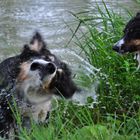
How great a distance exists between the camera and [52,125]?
490 cm

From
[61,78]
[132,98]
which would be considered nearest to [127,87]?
[132,98]

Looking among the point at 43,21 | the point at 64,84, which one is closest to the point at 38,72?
the point at 64,84

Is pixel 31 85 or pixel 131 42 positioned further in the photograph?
pixel 131 42

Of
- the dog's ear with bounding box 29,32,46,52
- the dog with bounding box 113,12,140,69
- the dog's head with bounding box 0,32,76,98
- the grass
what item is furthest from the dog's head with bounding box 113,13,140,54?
the dog's ear with bounding box 29,32,46,52

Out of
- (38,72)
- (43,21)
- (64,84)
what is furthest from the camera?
(43,21)

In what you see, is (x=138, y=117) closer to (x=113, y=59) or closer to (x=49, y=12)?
(x=113, y=59)

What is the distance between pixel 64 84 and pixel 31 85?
16.6 inches

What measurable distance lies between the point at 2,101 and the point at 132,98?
1.38m

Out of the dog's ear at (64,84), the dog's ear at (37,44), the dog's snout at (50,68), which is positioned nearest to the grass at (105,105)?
the dog's ear at (64,84)

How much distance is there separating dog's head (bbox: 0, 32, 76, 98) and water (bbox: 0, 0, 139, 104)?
154 cm

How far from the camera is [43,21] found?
11250 millimetres

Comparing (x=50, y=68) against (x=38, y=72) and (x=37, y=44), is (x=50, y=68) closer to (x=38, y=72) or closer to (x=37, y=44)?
(x=38, y=72)

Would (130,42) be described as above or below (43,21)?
above

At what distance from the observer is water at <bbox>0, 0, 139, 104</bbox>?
928 cm
